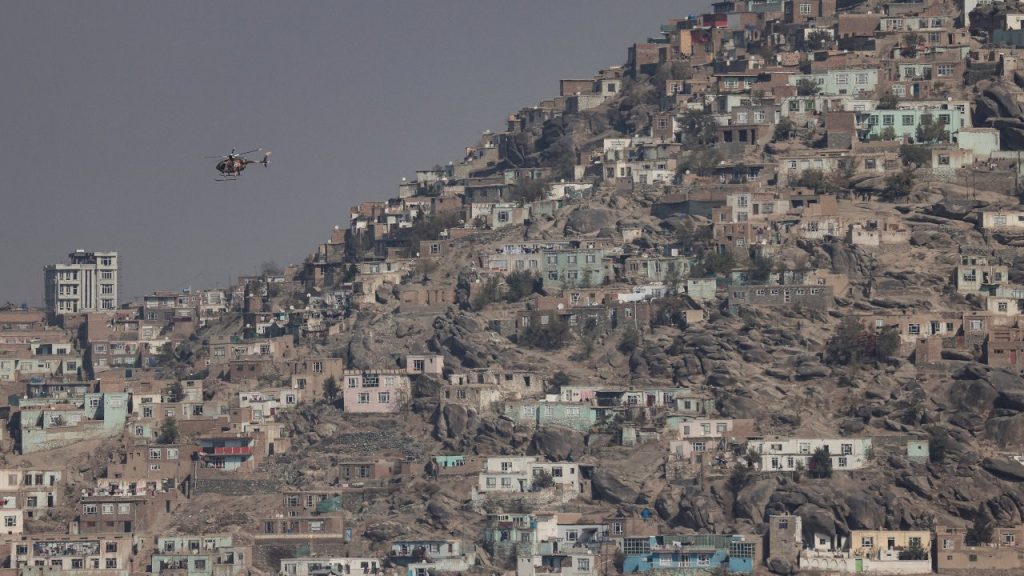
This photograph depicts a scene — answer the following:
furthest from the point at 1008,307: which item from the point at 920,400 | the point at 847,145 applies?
the point at 847,145

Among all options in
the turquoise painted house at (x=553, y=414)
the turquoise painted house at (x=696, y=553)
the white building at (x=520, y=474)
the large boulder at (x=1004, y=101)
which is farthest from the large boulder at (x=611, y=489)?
the large boulder at (x=1004, y=101)

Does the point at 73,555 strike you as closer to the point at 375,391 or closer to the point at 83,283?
the point at 375,391

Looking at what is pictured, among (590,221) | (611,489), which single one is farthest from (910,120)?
(611,489)

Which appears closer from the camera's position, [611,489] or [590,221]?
[611,489]

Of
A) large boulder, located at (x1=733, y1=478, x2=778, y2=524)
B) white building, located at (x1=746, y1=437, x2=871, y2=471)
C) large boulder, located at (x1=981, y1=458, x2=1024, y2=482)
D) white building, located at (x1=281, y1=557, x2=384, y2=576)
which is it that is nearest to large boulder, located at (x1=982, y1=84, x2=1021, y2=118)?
white building, located at (x1=746, y1=437, x2=871, y2=471)

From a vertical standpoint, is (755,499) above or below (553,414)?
below

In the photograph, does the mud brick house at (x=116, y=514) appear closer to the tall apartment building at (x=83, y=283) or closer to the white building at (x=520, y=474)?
the white building at (x=520, y=474)

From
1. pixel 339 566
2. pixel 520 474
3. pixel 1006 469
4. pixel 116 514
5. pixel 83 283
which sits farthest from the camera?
pixel 83 283

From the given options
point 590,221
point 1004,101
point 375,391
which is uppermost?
point 1004,101
